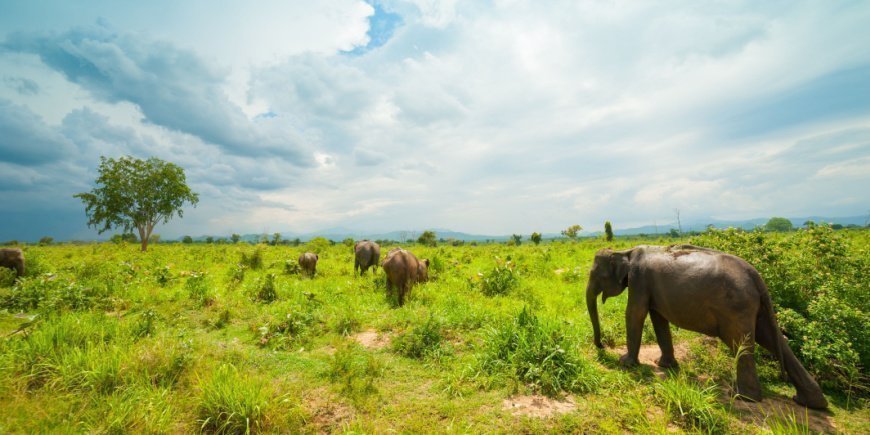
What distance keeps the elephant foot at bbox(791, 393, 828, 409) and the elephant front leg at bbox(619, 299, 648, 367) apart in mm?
2050

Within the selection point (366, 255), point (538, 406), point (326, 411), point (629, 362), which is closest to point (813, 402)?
point (629, 362)

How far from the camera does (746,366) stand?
4.87 m

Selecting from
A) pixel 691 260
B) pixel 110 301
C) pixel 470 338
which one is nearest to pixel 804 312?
pixel 691 260

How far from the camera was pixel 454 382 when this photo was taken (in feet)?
17.3

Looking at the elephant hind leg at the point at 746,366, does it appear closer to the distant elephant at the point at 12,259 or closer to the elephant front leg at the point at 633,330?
Result: the elephant front leg at the point at 633,330

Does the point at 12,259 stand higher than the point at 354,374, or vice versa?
the point at 12,259

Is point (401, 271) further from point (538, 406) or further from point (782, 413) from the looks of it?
point (782, 413)

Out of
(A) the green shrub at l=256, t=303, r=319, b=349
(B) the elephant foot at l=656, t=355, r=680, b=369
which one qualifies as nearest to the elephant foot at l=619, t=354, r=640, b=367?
(B) the elephant foot at l=656, t=355, r=680, b=369

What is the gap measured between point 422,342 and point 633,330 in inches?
159

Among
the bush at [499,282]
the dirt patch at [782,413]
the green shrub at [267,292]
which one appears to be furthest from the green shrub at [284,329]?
the dirt patch at [782,413]

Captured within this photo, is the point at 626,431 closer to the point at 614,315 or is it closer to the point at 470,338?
the point at 470,338

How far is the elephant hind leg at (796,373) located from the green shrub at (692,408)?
132 centimetres

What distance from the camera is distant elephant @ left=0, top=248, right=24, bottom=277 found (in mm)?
12891

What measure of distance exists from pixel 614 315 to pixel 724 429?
16.7ft
